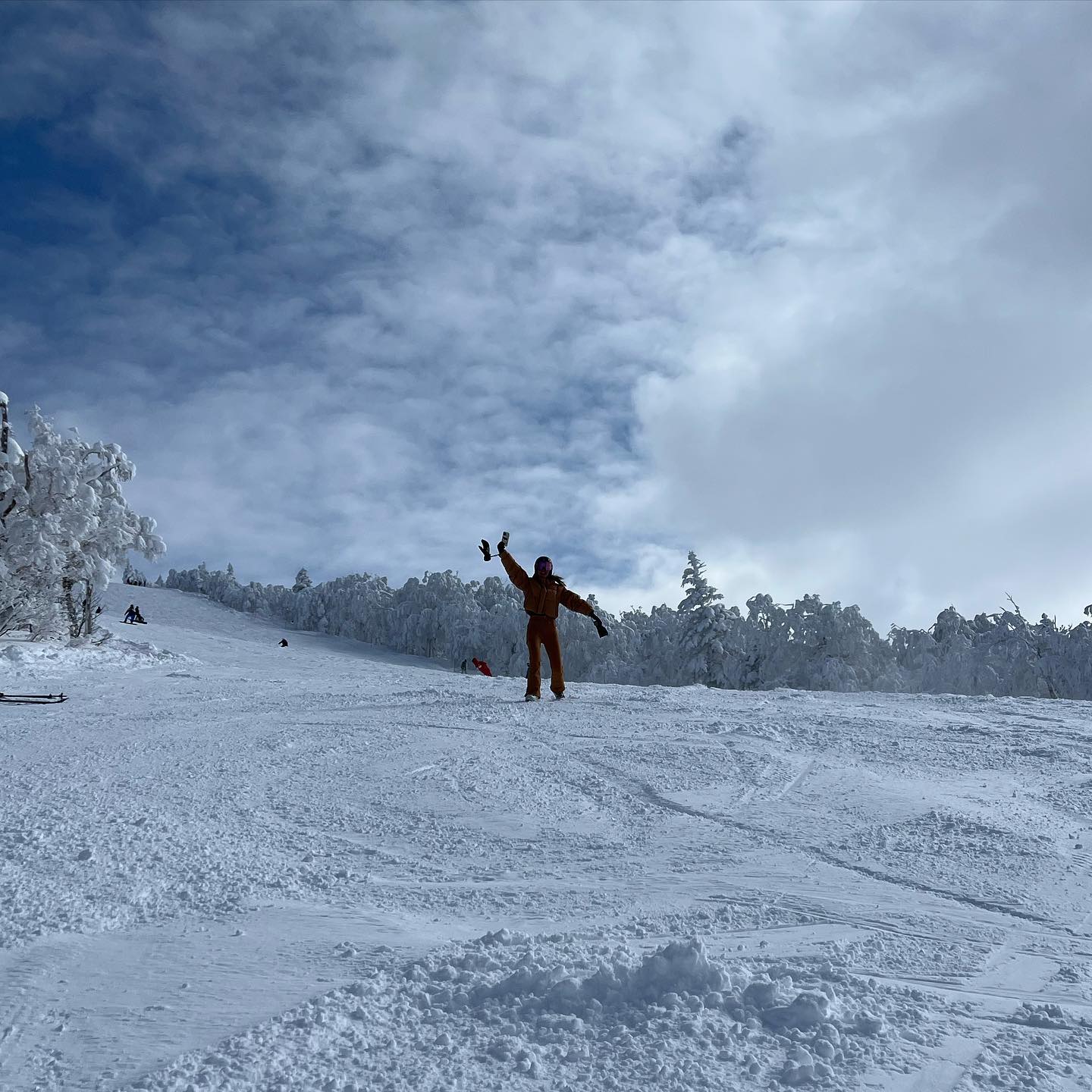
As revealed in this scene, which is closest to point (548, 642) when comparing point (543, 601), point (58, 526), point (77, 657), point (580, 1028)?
point (543, 601)

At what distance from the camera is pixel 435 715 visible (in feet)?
26.5

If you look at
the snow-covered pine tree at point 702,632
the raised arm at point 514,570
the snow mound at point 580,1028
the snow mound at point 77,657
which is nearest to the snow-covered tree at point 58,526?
the snow mound at point 77,657

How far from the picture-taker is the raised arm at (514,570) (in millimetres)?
10258

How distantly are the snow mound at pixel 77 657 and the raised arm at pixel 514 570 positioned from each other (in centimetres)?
728

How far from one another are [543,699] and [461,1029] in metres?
7.42

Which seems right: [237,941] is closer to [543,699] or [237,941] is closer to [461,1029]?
[461,1029]

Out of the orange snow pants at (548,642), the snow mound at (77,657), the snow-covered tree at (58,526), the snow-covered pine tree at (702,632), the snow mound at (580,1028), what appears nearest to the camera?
the snow mound at (580,1028)

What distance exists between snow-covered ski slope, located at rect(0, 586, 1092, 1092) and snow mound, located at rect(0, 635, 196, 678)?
23.5 feet

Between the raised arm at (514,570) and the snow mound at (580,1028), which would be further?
the raised arm at (514,570)

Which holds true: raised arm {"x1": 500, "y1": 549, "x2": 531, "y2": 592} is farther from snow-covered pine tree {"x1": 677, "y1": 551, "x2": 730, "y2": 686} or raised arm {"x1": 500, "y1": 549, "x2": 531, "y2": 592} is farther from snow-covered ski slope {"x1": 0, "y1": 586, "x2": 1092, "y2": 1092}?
snow-covered pine tree {"x1": 677, "y1": 551, "x2": 730, "y2": 686}

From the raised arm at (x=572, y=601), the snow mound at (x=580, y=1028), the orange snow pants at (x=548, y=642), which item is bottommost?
the snow mound at (x=580, y=1028)

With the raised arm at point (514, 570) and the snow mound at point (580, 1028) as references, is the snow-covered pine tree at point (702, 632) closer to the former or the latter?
the raised arm at point (514, 570)

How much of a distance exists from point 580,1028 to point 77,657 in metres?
15.1

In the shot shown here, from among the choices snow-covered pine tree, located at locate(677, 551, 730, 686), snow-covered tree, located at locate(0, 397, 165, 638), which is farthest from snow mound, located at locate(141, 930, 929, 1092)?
snow-covered pine tree, located at locate(677, 551, 730, 686)
